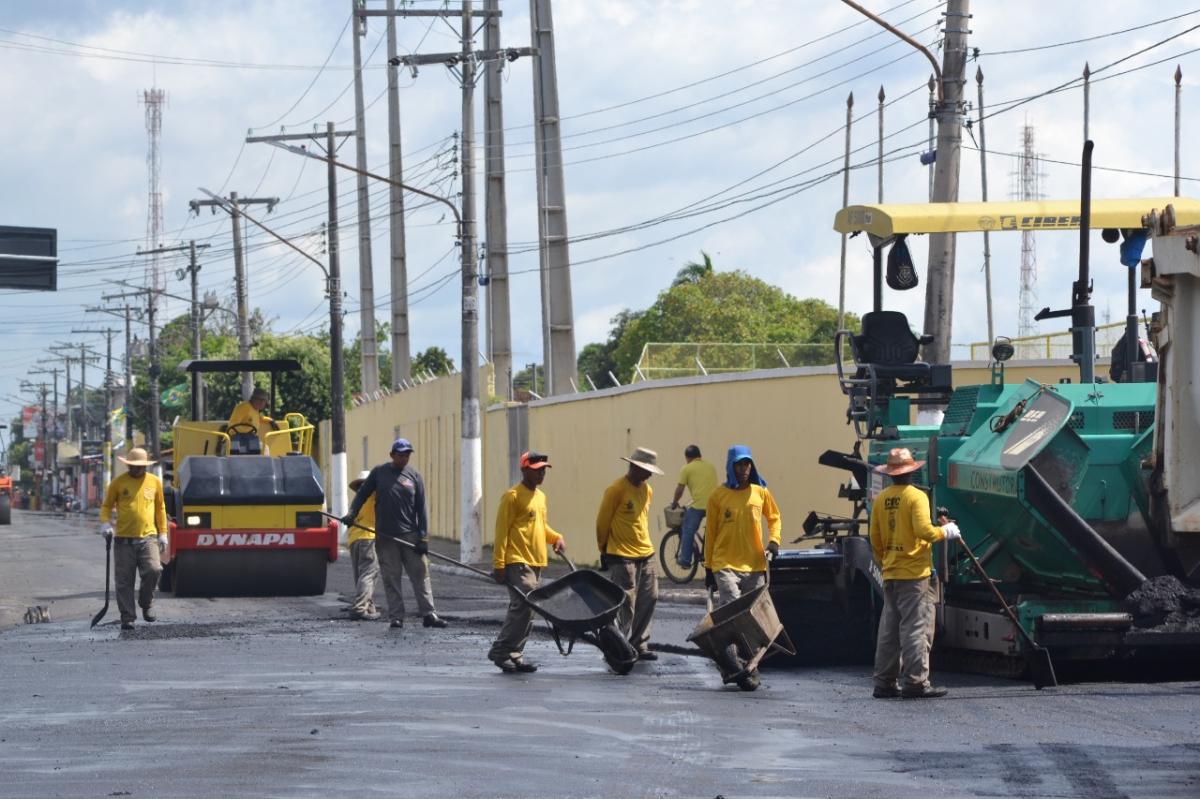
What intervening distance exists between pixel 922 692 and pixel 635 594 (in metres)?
3.17

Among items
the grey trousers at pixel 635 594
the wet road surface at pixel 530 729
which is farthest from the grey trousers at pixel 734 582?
the grey trousers at pixel 635 594

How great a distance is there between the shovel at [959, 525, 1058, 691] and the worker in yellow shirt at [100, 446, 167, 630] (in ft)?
29.1

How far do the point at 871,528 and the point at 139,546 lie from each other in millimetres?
8255

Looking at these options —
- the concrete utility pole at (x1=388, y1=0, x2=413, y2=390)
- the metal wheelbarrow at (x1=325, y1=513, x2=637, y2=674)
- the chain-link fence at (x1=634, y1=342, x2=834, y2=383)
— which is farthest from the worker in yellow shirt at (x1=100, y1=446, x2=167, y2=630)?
the concrete utility pole at (x1=388, y1=0, x2=413, y2=390)

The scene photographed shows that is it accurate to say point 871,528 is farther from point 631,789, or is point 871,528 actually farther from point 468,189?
point 468,189

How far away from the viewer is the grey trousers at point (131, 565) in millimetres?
17609

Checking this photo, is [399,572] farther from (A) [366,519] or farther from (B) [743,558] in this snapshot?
(B) [743,558]

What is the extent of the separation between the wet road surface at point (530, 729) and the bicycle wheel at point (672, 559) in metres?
7.24

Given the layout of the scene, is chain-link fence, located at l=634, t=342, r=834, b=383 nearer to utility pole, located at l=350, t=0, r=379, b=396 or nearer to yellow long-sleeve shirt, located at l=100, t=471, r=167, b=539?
yellow long-sleeve shirt, located at l=100, t=471, r=167, b=539

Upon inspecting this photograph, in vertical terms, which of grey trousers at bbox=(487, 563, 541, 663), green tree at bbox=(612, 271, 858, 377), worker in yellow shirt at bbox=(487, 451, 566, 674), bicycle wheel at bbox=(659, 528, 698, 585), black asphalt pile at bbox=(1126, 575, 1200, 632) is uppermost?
green tree at bbox=(612, 271, 858, 377)

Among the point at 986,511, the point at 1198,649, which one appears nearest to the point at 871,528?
the point at 986,511

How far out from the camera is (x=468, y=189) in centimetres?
2961

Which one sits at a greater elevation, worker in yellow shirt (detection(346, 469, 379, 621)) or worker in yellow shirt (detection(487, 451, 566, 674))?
worker in yellow shirt (detection(487, 451, 566, 674))

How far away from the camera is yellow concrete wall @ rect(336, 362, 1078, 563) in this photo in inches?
848
